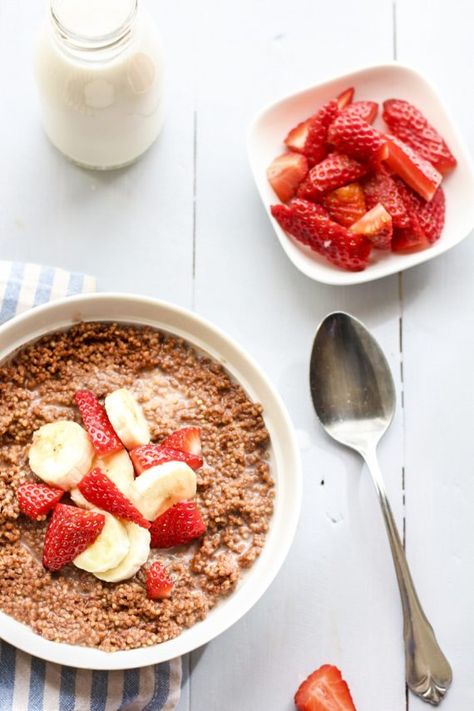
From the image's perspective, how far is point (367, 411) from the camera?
5.29 feet

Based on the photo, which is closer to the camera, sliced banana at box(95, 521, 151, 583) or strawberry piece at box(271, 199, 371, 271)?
sliced banana at box(95, 521, 151, 583)

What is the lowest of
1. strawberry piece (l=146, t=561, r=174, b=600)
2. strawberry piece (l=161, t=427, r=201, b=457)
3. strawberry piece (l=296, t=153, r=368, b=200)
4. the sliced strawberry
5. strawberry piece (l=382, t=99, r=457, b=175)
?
strawberry piece (l=146, t=561, r=174, b=600)

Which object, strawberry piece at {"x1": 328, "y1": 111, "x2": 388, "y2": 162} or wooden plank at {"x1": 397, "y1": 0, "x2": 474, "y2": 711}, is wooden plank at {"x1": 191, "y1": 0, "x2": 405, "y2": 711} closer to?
wooden plank at {"x1": 397, "y1": 0, "x2": 474, "y2": 711}

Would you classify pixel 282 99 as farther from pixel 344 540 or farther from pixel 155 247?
pixel 344 540

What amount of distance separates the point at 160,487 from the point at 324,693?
1.41 ft

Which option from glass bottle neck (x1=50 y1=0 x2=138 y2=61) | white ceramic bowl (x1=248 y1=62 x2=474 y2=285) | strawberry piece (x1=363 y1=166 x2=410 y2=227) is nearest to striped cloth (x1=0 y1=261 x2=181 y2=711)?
white ceramic bowl (x1=248 y1=62 x2=474 y2=285)

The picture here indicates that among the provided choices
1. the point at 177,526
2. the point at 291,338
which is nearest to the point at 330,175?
the point at 291,338

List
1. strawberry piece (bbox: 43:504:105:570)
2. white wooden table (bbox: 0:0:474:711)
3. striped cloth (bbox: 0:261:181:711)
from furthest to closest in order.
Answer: white wooden table (bbox: 0:0:474:711), striped cloth (bbox: 0:261:181:711), strawberry piece (bbox: 43:504:105:570)

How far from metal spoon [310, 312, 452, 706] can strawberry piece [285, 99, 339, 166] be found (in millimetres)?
268

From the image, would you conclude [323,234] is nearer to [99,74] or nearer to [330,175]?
[330,175]

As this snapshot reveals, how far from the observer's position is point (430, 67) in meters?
1.72

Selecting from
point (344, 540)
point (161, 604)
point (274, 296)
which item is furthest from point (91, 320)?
point (344, 540)

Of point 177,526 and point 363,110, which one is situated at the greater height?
point 363,110

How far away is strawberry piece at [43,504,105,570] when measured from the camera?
1.39 metres
